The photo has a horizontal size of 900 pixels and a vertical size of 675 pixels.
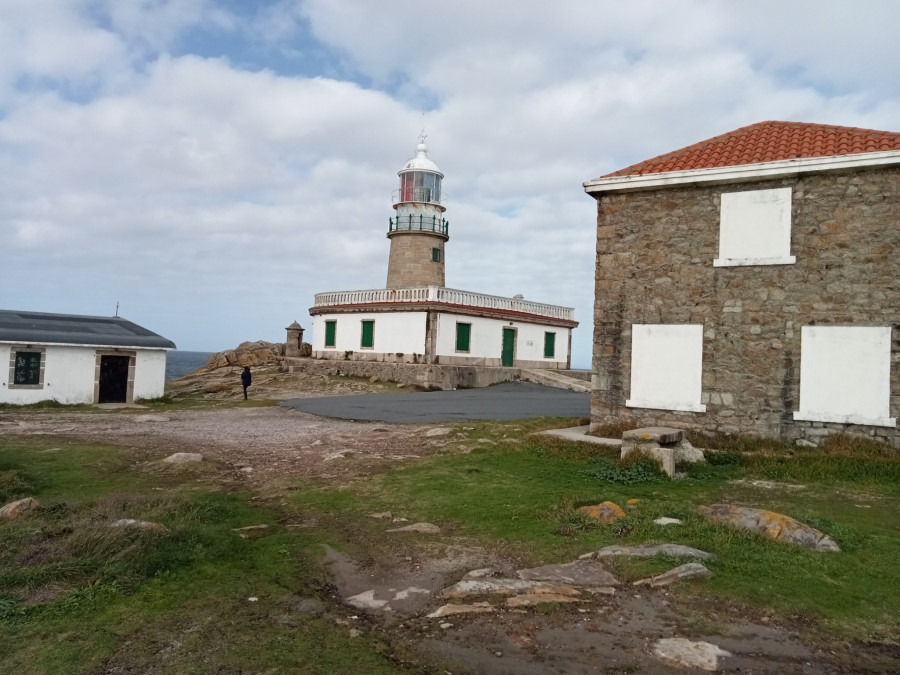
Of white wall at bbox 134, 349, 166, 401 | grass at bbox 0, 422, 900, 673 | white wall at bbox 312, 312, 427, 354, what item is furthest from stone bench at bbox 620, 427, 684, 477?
white wall at bbox 312, 312, 427, 354

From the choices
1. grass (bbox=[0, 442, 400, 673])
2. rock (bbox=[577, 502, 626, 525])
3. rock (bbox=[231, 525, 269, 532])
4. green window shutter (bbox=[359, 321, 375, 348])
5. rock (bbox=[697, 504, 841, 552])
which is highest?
green window shutter (bbox=[359, 321, 375, 348])

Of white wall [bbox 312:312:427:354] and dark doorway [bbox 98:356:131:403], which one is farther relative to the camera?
white wall [bbox 312:312:427:354]

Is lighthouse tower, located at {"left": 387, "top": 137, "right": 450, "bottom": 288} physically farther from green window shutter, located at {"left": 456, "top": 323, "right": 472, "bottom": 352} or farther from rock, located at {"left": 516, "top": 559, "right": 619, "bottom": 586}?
rock, located at {"left": 516, "top": 559, "right": 619, "bottom": 586}

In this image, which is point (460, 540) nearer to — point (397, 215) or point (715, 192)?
point (715, 192)

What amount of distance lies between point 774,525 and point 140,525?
19.3ft

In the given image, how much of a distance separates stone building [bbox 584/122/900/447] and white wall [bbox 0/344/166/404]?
53.3ft

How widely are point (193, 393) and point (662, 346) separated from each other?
20653mm

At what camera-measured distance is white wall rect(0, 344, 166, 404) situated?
1884 centimetres

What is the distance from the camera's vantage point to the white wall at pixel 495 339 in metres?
27.4

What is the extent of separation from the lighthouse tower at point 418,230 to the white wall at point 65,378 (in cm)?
1396

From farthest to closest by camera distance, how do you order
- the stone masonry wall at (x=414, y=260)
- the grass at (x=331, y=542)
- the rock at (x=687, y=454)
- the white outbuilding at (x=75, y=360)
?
the stone masonry wall at (x=414, y=260), the white outbuilding at (x=75, y=360), the rock at (x=687, y=454), the grass at (x=331, y=542)

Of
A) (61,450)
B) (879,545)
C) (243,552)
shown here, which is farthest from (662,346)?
(61,450)

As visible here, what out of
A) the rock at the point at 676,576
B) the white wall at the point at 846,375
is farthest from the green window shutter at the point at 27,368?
the white wall at the point at 846,375

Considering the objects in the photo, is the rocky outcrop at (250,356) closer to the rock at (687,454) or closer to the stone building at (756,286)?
the stone building at (756,286)
